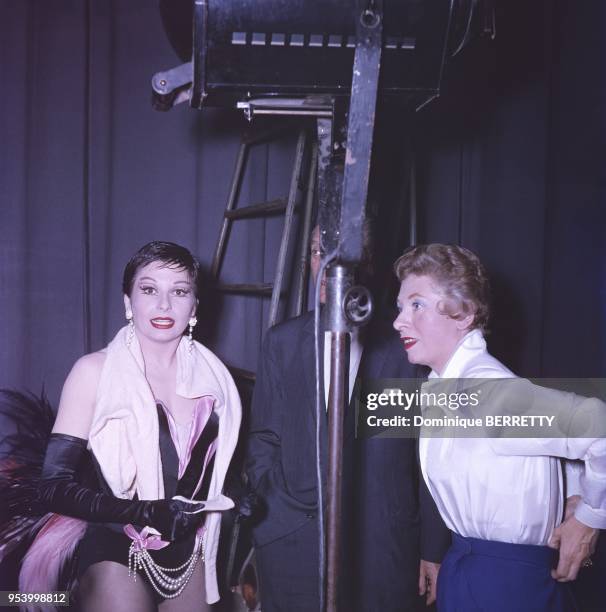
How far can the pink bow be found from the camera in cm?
130

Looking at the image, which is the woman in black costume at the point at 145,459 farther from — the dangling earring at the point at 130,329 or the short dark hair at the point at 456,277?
the short dark hair at the point at 456,277

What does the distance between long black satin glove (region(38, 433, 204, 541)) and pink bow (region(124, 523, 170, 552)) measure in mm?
85

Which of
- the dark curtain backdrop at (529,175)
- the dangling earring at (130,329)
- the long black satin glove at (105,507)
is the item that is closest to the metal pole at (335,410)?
the long black satin glove at (105,507)

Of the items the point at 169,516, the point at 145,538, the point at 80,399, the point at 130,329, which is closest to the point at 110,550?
the point at 145,538

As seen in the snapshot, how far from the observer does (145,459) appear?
135 centimetres

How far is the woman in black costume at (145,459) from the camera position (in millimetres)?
1244

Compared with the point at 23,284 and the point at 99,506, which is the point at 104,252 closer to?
the point at 23,284

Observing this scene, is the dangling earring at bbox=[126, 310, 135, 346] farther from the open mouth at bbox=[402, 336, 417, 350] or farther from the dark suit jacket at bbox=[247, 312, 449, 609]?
the open mouth at bbox=[402, 336, 417, 350]

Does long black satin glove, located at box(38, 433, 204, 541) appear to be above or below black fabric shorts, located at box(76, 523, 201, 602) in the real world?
above

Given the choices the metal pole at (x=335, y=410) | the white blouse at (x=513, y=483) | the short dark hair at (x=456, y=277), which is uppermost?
the short dark hair at (x=456, y=277)

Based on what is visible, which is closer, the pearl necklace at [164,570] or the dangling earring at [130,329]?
the pearl necklace at [164,570]

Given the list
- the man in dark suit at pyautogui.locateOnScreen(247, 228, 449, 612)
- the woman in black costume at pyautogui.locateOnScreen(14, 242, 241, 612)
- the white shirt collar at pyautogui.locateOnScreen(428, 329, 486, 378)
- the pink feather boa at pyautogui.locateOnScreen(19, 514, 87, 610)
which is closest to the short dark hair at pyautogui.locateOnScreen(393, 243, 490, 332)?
the white shirt collar at pyautogui.locateOnScreen(428, 329, 486, 378)

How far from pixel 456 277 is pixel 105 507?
3.27 feet

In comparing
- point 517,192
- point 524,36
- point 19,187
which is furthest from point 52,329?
→ point 524,36
